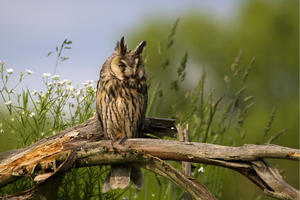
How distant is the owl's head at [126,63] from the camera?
266 cm

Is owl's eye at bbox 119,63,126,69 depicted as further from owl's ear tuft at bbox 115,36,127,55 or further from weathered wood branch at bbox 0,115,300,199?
weathered wood branch at bbox 0,115,300,199

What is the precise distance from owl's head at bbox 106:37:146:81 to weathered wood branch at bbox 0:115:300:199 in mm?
387

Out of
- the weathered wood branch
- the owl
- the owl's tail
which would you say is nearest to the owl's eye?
the owl

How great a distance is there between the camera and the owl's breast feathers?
2686 mm

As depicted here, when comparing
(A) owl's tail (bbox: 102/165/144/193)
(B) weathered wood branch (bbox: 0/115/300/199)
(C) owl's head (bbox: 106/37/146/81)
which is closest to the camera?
(B) weathered wood branch (bbox: 0/115/300/199)

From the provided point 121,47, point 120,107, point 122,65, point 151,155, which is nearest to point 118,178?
point 151,155

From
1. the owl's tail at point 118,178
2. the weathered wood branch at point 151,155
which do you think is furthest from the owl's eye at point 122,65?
the owl's tail at point 118,178

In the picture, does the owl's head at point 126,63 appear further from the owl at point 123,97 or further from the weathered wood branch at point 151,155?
the weathered wood branch at point 151,155

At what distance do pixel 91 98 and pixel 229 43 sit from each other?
12551mm

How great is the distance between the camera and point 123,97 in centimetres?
270

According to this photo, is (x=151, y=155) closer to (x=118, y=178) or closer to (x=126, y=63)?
(x=118, y=178)

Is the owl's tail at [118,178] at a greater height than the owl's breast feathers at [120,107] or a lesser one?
lesser

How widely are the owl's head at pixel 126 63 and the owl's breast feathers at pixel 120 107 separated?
0.04m

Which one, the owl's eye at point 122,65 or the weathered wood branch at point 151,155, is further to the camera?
the owl's eye at point 122,65
